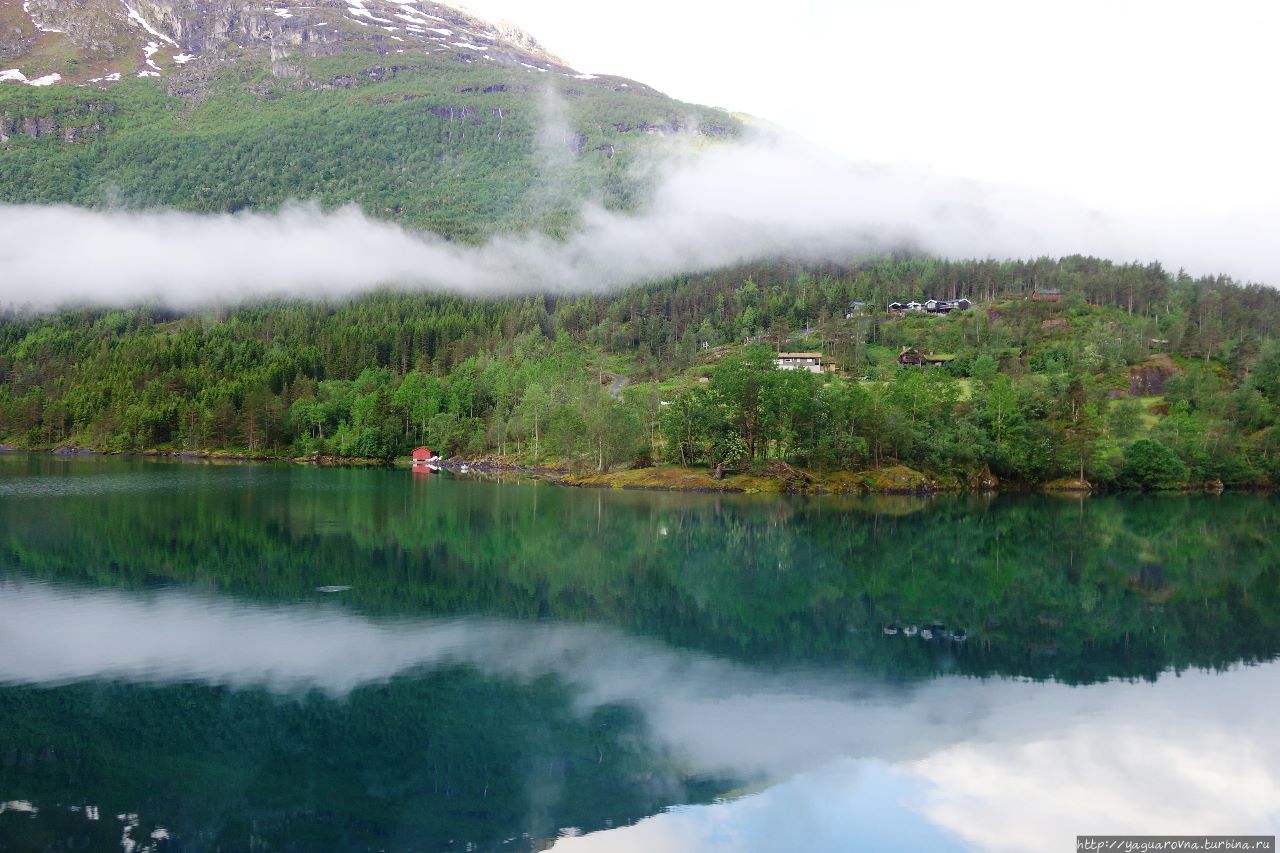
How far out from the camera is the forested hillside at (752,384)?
98562mm

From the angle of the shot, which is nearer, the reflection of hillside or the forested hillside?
the reflection of hillside

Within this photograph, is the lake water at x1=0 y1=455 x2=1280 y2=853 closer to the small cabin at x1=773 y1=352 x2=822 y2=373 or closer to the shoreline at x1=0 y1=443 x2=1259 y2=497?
the shoreline at x1=0 y1=443 x2=1259 y2=497

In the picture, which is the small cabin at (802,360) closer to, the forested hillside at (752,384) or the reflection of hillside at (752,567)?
the forested hillside at (752,384)

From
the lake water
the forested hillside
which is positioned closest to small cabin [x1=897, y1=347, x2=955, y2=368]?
the forested hillside

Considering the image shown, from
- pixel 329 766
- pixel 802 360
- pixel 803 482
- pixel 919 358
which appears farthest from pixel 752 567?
pixel 919 358

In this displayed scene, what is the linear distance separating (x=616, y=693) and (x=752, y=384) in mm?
71157

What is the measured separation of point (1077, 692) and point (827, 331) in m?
141

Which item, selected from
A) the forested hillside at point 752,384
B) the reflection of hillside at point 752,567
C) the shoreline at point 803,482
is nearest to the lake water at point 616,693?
the reflection of hillside at point 752,567

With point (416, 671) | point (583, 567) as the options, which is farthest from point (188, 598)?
point (583, 567)

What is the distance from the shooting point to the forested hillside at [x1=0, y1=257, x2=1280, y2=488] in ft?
323

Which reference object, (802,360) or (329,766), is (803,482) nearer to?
(802,360)

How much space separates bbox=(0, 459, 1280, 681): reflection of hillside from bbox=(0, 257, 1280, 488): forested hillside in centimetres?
2331

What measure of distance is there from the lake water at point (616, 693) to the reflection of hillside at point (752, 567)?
0.92ft

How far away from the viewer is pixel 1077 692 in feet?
83.7
